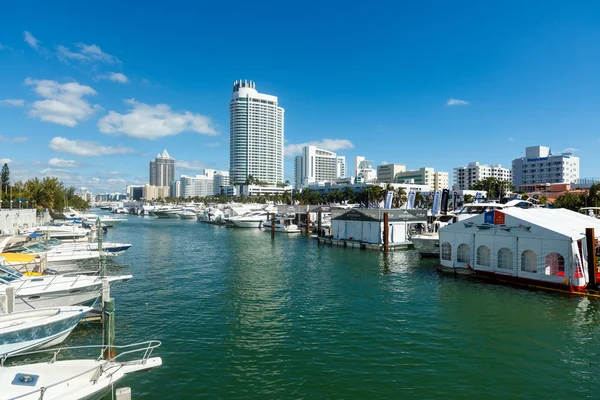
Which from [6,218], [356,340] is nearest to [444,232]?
[356,340]

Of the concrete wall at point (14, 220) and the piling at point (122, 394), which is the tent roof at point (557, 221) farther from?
the concrete wall at point (14, 220)

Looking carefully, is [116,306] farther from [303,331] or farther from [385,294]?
[385,294]

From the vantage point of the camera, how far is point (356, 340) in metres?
19.3

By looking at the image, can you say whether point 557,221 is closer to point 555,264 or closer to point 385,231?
point 555,264

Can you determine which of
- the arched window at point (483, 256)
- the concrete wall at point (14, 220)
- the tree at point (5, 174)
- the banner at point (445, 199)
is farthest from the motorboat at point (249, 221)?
the arched window at point (483, 256)

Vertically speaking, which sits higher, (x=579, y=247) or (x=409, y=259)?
(x=579, y=247)

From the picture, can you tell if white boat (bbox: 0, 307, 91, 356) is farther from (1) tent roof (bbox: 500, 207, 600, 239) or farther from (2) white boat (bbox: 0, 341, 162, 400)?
(1) tent roof (bbox: 500, 207, 600, 239)

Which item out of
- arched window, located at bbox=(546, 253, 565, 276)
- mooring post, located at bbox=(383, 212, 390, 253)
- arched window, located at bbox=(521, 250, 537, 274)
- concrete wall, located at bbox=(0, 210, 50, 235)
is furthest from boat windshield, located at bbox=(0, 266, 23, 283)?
concrete wall, located at bbox=(0, 210, 50, 235)

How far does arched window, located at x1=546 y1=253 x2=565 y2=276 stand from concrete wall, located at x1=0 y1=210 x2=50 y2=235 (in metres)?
72.3

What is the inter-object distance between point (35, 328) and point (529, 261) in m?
32.9

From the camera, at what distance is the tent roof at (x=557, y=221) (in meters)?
28.1

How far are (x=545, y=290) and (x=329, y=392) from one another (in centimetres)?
2288

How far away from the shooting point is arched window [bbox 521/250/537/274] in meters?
29.3

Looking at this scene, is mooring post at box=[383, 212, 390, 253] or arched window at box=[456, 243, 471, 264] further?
mooring post at box=[383, 212, 390, 253]
